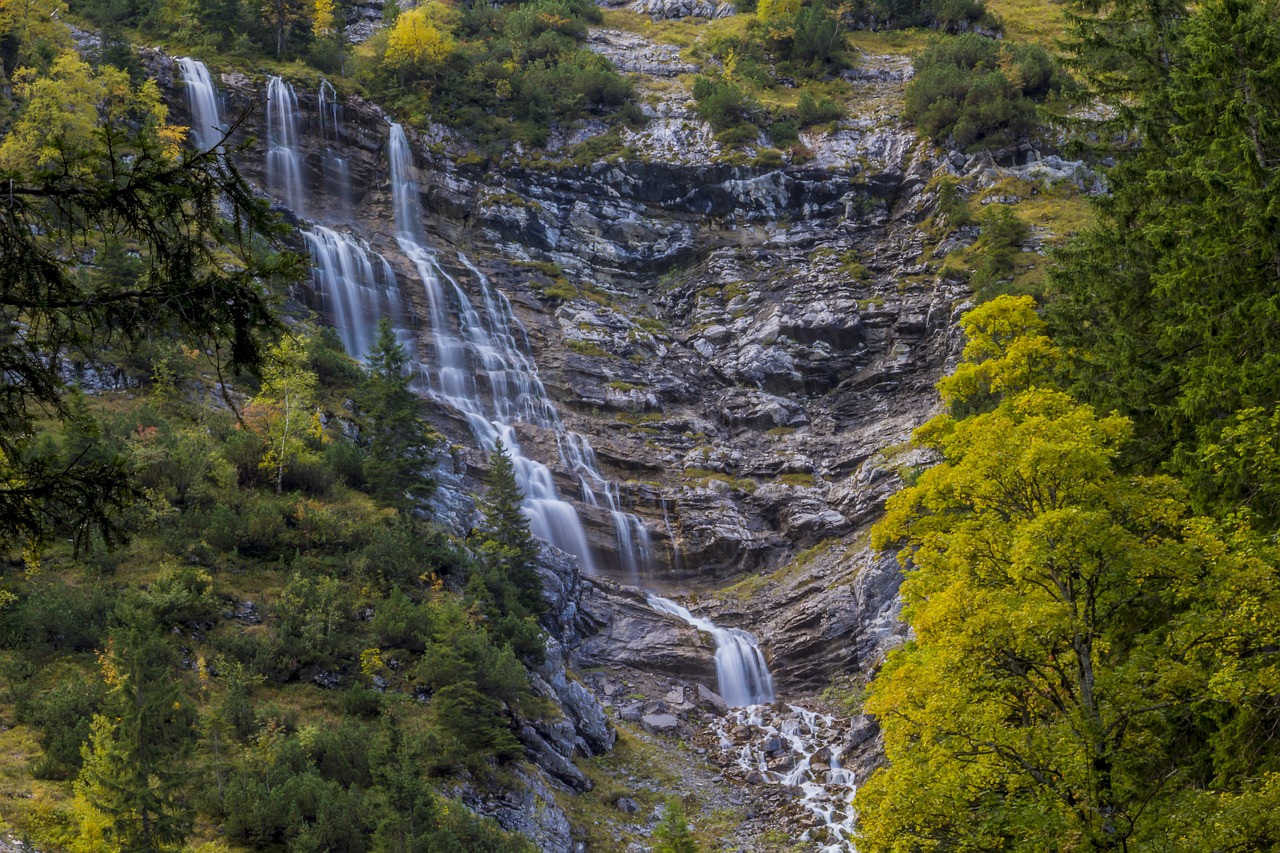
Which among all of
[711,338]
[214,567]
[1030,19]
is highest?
[1030,19]

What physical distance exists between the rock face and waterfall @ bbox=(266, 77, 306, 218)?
0.91 metres

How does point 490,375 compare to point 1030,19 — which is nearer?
point 490,375

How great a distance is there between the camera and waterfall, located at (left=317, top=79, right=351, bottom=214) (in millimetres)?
57031

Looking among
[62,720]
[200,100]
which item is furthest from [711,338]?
[62,720]

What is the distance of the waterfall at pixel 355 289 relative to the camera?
47.9m

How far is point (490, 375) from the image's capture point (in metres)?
49.1

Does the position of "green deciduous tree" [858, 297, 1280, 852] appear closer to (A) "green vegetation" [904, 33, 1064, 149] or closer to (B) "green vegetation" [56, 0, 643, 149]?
(A) "green vegetation" [904, 33, 1064, 149]

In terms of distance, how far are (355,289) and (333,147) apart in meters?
14.4

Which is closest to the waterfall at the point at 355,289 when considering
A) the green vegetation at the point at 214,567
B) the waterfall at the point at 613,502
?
the green vegetation at the point at 214,567

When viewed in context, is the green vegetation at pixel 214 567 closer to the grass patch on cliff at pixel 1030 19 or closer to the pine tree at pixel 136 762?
the pine tree at pixel 136 762

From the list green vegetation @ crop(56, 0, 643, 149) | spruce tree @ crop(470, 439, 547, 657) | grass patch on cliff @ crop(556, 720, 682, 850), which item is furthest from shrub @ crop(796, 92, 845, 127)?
grass patch on cliff @ crop(556, 720, 682, 850)

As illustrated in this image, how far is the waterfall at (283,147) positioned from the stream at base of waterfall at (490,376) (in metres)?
0.08

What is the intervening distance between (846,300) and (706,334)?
856 centimetres

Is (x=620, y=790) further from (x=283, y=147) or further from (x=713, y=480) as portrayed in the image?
(x=283, y=147)
